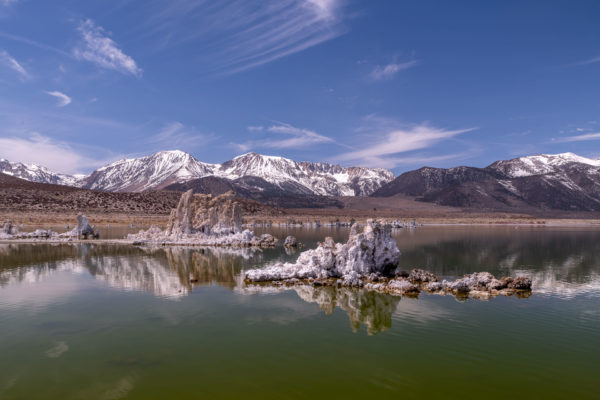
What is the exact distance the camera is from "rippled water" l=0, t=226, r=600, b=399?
12750 millimetres

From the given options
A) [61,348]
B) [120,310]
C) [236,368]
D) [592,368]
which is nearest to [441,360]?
[592,368]

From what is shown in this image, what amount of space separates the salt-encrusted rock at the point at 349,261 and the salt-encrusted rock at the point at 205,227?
3023 cm

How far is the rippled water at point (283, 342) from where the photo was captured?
12750 millimetres

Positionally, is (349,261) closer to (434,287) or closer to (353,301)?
(353,301)

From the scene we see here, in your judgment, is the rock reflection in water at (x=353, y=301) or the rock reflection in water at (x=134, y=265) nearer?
the rock reflection in water at (x=353, y=301)

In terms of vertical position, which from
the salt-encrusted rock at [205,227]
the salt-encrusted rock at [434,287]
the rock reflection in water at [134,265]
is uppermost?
the salt-encrusted rock at [205,227]

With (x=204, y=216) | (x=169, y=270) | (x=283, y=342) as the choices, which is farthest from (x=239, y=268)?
(x=204, y=216)

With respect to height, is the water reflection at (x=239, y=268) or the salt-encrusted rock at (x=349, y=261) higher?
the salt-encrusted rock at (x=349, y=261)

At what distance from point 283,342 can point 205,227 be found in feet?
174

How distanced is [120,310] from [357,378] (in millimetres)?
15525

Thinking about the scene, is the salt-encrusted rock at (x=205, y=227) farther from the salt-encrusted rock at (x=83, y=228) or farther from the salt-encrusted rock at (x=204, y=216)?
the salt-encrusted rock at (x=83, y=228)

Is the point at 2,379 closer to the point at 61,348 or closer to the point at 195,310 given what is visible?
the point at 61,348

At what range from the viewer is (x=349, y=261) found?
3123 centimetres

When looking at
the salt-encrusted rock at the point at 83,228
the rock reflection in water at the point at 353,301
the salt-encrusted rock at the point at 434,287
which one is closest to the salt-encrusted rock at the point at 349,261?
the rock reflection in water at the point at 353,301
